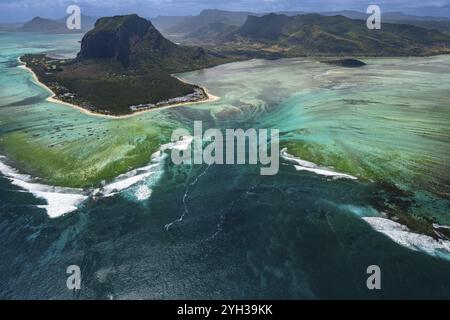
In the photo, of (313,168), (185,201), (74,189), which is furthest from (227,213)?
(74,189)

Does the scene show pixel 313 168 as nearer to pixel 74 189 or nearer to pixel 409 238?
pixel 409 238

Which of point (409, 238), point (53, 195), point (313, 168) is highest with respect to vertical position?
point (313, 168)

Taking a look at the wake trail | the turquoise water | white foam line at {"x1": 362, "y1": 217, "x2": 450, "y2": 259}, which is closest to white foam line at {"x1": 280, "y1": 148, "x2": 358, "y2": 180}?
the turquoise water

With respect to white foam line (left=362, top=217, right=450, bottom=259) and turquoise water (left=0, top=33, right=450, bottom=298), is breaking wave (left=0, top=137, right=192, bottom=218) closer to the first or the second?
turquoise water (left=0, top=33, right=450, bottom=298)

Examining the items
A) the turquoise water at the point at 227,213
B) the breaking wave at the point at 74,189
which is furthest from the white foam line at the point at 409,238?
the breaking wave at the point at 74,189
